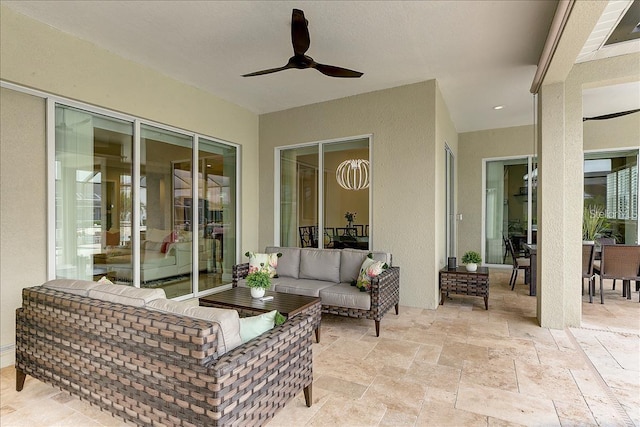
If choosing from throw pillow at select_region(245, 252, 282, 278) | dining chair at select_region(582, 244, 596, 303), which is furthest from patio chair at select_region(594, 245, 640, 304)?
throw pillow at select_region(245, 252, 282, 278)

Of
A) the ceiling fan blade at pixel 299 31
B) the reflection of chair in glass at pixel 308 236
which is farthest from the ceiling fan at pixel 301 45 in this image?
the reflection of chair in glass at pixel 308 236

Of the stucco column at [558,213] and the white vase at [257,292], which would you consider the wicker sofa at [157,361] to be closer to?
the white vase at [257,292]

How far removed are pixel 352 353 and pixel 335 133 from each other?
3336 millimetres

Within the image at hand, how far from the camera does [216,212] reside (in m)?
5.20

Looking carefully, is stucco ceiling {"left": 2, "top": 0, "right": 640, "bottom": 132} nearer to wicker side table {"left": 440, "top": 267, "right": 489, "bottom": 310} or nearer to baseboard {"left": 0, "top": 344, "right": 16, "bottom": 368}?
wicker side table {"left": 440, "top": 267, "right": 489, "bottom": 310}

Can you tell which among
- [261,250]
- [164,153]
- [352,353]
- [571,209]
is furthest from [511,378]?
[164,153]

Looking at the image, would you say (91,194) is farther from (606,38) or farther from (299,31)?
(606,38)

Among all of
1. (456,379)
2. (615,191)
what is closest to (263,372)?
(456,379)

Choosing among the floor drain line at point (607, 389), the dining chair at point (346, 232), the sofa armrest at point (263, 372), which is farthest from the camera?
the dining chair at point (346, 232)

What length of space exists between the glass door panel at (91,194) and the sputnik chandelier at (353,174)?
2.94 metres

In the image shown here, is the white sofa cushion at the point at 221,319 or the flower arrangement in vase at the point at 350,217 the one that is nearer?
the white sofa cushion at the point at 221,319

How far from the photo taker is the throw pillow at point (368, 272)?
359 centimetres

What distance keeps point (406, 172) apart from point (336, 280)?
1806 millimetres

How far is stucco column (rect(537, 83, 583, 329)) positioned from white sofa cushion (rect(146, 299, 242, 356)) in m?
3.62
